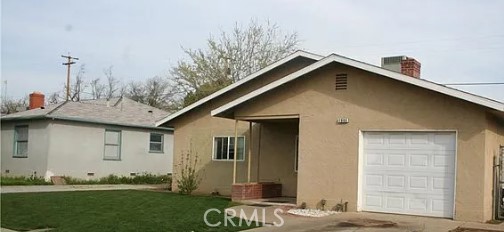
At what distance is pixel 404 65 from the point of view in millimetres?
17359

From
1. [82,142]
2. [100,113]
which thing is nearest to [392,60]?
[82,142]

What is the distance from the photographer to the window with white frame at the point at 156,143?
3048 cm

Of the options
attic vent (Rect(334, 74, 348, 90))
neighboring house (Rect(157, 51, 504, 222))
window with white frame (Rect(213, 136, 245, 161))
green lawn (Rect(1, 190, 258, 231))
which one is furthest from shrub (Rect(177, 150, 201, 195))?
attic vent (Rect(334, 74, 348, 90))

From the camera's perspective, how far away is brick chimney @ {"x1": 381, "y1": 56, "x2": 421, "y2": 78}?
17.3 meters

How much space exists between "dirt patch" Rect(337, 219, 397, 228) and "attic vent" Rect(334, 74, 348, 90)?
4.04m

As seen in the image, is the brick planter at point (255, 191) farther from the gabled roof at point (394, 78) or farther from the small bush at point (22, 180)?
the small bush at point (22, 180)

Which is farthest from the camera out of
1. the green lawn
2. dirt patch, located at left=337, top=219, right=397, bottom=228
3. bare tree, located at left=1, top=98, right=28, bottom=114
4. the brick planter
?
bare tree, located at left=1, top=98, right=28, bottom=114

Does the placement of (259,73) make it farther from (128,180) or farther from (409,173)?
(128,180)

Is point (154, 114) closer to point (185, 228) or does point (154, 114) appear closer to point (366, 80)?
point (366, 80)

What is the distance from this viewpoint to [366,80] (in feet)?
50.8

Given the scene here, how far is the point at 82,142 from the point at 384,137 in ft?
53.7

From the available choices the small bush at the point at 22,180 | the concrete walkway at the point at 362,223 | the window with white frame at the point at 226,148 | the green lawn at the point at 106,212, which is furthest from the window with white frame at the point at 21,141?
the concrete walkway at the point at 362,223

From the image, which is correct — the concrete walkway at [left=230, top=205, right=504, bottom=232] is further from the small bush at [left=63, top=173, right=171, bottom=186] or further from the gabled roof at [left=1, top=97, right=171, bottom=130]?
the gabled roof at [left=1, top=97, right=171, bottom=130]

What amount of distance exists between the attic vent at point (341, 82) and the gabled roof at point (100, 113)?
14.4 meters
